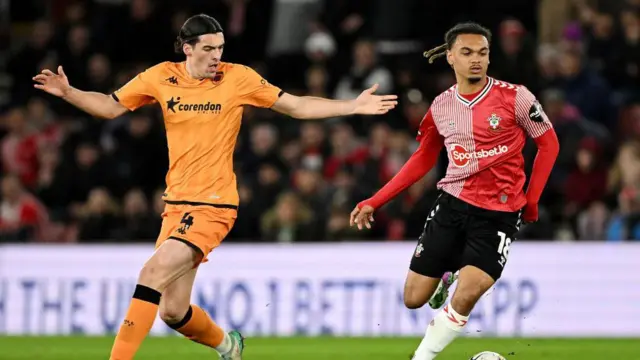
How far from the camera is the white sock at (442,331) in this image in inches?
316

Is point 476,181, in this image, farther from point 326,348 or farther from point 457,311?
point 326,348

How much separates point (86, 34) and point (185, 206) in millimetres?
9826

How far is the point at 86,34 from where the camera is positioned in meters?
17.6

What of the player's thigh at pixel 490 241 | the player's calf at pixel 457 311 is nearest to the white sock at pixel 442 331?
the player's calf at pixel 457 311

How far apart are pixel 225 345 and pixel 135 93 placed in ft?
6.19

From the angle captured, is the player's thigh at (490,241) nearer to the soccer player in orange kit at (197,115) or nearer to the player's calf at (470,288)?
the player's calf at (470,288)

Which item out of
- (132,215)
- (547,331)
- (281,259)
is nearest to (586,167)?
(547,331)

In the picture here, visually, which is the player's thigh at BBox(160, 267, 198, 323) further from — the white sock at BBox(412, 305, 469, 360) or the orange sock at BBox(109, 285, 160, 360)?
the white sock at BBox(412, 305, 469, 360)

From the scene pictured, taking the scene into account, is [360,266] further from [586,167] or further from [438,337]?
[438,337]

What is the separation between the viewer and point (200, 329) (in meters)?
8.59

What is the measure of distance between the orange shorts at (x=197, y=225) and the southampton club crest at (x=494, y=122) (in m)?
1.84

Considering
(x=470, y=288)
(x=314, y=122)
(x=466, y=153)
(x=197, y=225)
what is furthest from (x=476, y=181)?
(x=314, y=122)

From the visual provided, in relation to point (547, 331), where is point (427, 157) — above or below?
above

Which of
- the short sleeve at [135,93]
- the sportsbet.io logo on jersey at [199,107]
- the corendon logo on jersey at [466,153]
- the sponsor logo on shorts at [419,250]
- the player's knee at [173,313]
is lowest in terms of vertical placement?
the player's knee at [173,313]
